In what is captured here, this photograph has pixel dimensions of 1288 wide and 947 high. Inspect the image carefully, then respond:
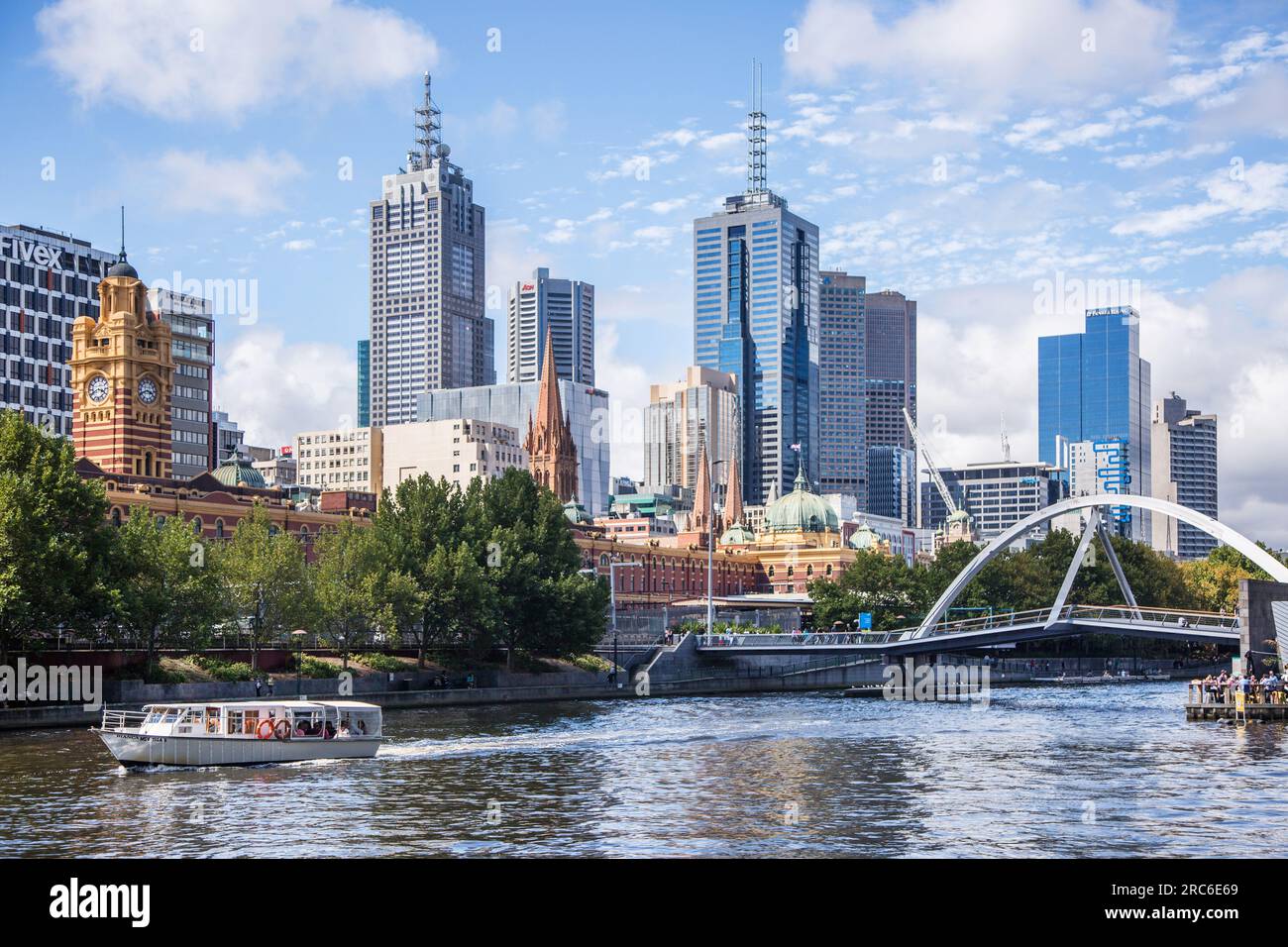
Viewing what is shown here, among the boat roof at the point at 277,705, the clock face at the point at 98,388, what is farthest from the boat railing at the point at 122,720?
the clock face at the point at 98,388

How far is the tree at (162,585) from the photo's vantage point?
8325 cm

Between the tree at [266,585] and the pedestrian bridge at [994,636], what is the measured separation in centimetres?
4289

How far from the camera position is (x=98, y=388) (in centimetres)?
15438

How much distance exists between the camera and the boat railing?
59.0 m

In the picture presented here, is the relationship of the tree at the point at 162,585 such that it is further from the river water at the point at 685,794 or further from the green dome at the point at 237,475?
the green dome at the point at 237,475

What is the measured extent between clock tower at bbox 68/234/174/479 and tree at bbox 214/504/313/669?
58055mm

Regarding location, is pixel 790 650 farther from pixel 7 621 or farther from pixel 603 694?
pixel 7 621

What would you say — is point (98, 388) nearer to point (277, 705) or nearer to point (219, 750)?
point (277, 705)

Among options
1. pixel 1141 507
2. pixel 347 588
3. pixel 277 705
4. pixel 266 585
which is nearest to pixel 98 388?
pixel 347 588

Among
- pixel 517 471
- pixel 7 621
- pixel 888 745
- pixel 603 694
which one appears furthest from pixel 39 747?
pixel 517 471

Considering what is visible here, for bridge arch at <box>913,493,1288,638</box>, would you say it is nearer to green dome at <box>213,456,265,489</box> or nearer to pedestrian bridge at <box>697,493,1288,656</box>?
pedestrian bridge at <box>697,493,1288,656</box>

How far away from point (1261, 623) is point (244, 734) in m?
59.9

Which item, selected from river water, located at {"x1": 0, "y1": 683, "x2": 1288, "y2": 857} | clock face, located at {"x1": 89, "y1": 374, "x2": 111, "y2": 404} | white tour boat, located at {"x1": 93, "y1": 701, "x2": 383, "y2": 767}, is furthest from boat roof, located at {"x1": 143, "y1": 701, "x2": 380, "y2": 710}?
clock face, located at {"x1": 89, "y1": 374, "x2": 111, "y2": 404}
